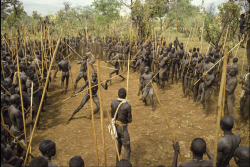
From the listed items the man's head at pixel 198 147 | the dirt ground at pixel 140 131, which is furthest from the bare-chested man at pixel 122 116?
the man's head at pixel 198 147

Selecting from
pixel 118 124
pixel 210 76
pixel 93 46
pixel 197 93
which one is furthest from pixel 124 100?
pixel 93 46

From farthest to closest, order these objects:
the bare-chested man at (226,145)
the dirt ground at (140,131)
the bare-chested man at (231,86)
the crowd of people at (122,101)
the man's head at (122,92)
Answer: the bare-chested man at (231,86), the dirt ground at (140,131), the man's head at (122,92), the bare-chested man at (226,145), the crowd of people at (122,101)

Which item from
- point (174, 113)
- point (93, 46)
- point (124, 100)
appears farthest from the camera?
point (93, 46)

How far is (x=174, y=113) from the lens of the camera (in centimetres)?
841

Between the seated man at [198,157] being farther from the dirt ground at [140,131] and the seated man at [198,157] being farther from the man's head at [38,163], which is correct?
the dirt ground at [140,131]

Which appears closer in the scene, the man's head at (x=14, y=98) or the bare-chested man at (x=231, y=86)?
the man's head at (x=14, y=98)

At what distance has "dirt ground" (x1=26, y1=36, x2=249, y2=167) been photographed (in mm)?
5627

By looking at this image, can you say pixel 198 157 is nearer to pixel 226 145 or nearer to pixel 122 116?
pixel 226 145

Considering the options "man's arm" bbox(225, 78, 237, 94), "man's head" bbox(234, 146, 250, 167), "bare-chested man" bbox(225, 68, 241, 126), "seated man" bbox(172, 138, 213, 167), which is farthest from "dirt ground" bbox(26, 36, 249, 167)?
"man's head" bbox(234, 146, 250, 167)

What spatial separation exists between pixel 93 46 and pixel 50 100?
34.2 ft

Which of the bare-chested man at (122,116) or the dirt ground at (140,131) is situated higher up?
the bare-chested man at (122,116)

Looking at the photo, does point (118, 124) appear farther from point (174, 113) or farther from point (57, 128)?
point (174, 113)

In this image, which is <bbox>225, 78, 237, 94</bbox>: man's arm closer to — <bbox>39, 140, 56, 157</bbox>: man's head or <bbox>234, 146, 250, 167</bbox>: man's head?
<bbox>234, 146, 250, 167</bbox>: man's head

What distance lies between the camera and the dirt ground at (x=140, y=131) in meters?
5.63
